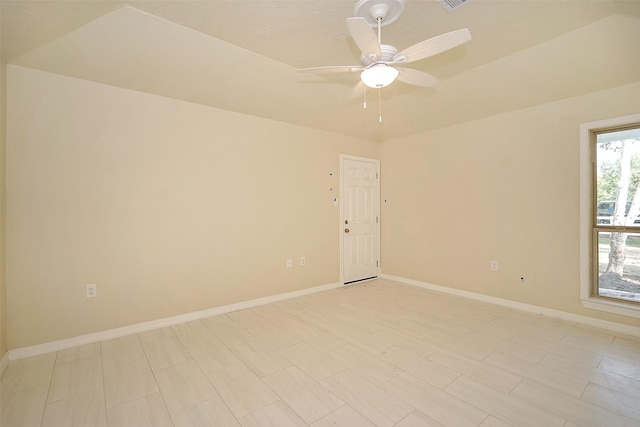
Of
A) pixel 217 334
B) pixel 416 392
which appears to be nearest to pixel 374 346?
pixel 416 392

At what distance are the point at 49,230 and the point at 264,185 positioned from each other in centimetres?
215

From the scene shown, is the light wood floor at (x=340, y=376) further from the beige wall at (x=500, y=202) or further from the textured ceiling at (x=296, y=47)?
the textured ceiling at (x=296, y=47)

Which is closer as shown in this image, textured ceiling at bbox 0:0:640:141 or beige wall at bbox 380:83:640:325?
textured ceiling at bbox 0:0:640:141

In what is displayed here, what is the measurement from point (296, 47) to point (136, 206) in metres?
2.21

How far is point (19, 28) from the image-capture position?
1.94m

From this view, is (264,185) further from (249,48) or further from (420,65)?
(420,65)

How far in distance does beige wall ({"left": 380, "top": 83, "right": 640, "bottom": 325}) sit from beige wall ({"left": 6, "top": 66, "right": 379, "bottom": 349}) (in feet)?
5.98

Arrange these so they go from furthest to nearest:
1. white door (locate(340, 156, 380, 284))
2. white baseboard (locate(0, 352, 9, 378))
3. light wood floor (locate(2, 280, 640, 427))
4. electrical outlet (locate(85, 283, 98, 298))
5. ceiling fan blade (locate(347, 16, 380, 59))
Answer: white door (locate(340, 156, 380, 284)), electrical outlet (locate(85, 283, 98, 298)), white baseboard (locate(0, 352, 9, 378)), light wood floor (locate(2, 280, 640, 427)), ceiling fan blade (locate(347, 16, 380, 59))

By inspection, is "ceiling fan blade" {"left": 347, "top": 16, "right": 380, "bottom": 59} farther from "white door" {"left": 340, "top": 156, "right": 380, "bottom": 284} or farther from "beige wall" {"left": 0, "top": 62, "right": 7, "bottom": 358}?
"white door" {"left": 340, "top": 156, "right": 380, "bottom": 284}

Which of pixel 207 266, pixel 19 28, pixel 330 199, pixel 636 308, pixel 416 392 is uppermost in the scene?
pixel 19 28

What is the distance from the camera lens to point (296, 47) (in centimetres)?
248

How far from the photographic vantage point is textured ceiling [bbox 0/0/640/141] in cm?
198

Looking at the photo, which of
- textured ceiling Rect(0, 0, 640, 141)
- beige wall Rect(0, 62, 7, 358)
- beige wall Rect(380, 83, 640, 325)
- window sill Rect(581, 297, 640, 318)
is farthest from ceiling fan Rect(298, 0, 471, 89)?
window sill Rect(581, 297, 640, 318)

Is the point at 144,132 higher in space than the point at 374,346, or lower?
higher
